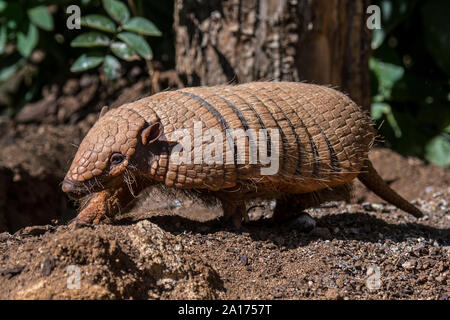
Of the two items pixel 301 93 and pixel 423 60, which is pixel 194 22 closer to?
pixel 301 93

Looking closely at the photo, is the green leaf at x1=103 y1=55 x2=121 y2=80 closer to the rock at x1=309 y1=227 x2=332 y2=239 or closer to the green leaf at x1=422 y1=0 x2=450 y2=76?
the rock at x1=309 y1=227 x2=332 y2=239

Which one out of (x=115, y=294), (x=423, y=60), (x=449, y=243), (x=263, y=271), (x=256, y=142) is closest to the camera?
(x=115, y=294)

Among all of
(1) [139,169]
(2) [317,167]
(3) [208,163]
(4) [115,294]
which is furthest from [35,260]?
(2) [317,167]

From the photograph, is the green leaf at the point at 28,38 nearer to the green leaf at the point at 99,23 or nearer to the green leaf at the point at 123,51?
the green leaf at the point at 99,23

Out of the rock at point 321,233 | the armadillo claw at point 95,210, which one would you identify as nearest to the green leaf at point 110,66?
the armadillo claw at point 95,210

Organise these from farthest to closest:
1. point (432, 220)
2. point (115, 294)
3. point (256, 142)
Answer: point (432, 220), point (256, 142), point (115, 294)

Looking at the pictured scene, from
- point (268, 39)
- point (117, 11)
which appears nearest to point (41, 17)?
point (117, 11)
